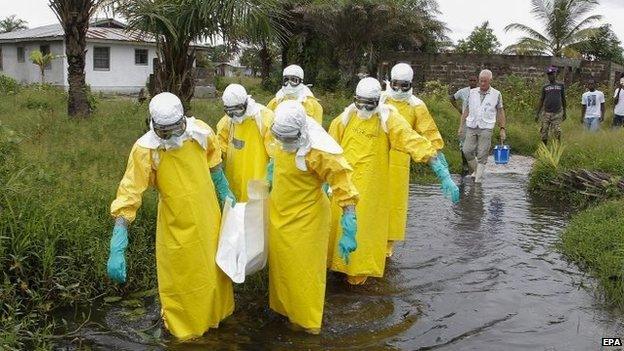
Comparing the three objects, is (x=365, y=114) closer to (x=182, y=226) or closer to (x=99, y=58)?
(x=182, y=226)

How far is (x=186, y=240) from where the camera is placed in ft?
13.8

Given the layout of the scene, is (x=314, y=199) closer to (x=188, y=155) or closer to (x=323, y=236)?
(x=323, y=236)

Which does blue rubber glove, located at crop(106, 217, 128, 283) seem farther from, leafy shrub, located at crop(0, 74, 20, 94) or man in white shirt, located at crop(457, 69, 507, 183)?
leafy shrub, located at crop(0, 74, 20, 94)

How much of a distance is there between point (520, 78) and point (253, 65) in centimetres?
2499

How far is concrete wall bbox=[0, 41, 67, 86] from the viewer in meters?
26.2

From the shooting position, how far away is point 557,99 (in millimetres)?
12062

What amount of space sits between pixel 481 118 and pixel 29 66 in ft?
79.5

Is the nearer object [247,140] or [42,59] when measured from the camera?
[247,140]

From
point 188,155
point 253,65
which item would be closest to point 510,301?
point 188,155

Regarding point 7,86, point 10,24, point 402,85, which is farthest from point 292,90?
point 10,24

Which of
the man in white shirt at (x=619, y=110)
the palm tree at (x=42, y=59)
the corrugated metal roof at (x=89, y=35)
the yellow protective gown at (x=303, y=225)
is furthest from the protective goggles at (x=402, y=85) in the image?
the corrugated metal roof at (x=89, y=35)

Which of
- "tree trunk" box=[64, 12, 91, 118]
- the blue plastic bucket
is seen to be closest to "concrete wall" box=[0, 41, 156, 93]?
"tree trunk" box=[64, 12, 91, 118]

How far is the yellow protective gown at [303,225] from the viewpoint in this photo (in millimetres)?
4379

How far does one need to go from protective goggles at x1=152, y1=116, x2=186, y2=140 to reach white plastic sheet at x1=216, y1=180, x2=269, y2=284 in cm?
61
